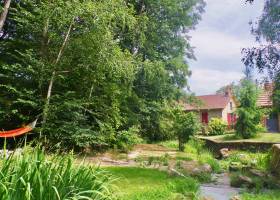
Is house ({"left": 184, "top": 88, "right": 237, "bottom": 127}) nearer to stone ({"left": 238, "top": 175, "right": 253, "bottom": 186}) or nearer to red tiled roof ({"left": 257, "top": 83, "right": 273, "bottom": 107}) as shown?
red tiled roof ({"left": 257, "top": 83, "right": 273, "bottom": 107})

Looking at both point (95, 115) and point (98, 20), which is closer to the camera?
point (98, 20)

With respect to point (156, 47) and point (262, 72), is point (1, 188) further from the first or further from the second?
point (156, 47)

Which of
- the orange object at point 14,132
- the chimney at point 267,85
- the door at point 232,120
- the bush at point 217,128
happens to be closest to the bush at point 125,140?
the orange object at point 14,132

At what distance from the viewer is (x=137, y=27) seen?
1498 centimetres

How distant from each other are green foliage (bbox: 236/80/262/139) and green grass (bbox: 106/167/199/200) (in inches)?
517

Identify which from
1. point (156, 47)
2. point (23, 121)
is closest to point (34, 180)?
point (23, 121)

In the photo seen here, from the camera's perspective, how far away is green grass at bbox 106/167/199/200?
5.19m

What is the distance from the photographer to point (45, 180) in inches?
108

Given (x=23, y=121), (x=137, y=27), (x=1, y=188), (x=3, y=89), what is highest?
Answer: (x=137, y=27)

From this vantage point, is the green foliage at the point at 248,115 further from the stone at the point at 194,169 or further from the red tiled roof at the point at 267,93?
the stone at the point at 194,169

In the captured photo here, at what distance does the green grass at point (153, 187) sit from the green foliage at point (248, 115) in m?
13.1

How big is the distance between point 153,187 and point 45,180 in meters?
3.54

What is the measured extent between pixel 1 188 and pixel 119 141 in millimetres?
11421

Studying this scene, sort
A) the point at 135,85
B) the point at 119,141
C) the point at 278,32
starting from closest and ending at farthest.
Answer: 1. the point at 278,32
2. the point at 119,141
3. the point at 135,85
